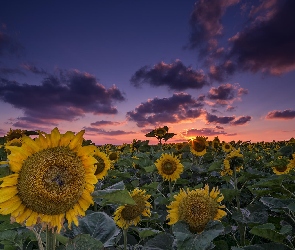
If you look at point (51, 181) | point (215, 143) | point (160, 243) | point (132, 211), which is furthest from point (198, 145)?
point (51, 181)

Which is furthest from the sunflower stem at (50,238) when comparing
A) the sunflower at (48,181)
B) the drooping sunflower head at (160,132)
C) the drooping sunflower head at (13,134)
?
the drooping sunflower head at (160,132)

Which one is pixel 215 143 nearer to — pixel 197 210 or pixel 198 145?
pixel 198 145

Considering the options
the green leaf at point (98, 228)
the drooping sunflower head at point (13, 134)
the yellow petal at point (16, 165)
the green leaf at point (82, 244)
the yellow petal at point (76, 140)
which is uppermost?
the drooping sunflower head at point (13, 134)

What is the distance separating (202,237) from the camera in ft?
8.37

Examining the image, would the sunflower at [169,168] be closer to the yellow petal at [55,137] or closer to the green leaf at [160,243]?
the green leaf at [160,243]

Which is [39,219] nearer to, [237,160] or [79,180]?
[79,180]

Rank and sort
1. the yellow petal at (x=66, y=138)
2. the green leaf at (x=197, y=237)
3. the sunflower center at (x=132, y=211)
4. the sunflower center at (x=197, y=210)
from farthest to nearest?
the sunflower center at (x=132, y=211)
the sunflower center at (x=197, y=210)
the green leaf at (x=197, y=237)
the yellow petal at (x=66, y=138)

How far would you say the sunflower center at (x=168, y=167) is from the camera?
6.34m

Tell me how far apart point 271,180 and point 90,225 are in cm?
209

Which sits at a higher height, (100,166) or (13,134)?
A: (13,134)

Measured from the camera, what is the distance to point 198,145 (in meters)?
9.05

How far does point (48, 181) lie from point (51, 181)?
0.02 m

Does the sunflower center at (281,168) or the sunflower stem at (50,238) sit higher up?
the sunflower center at (281,168)

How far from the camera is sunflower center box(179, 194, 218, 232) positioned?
284 cm
